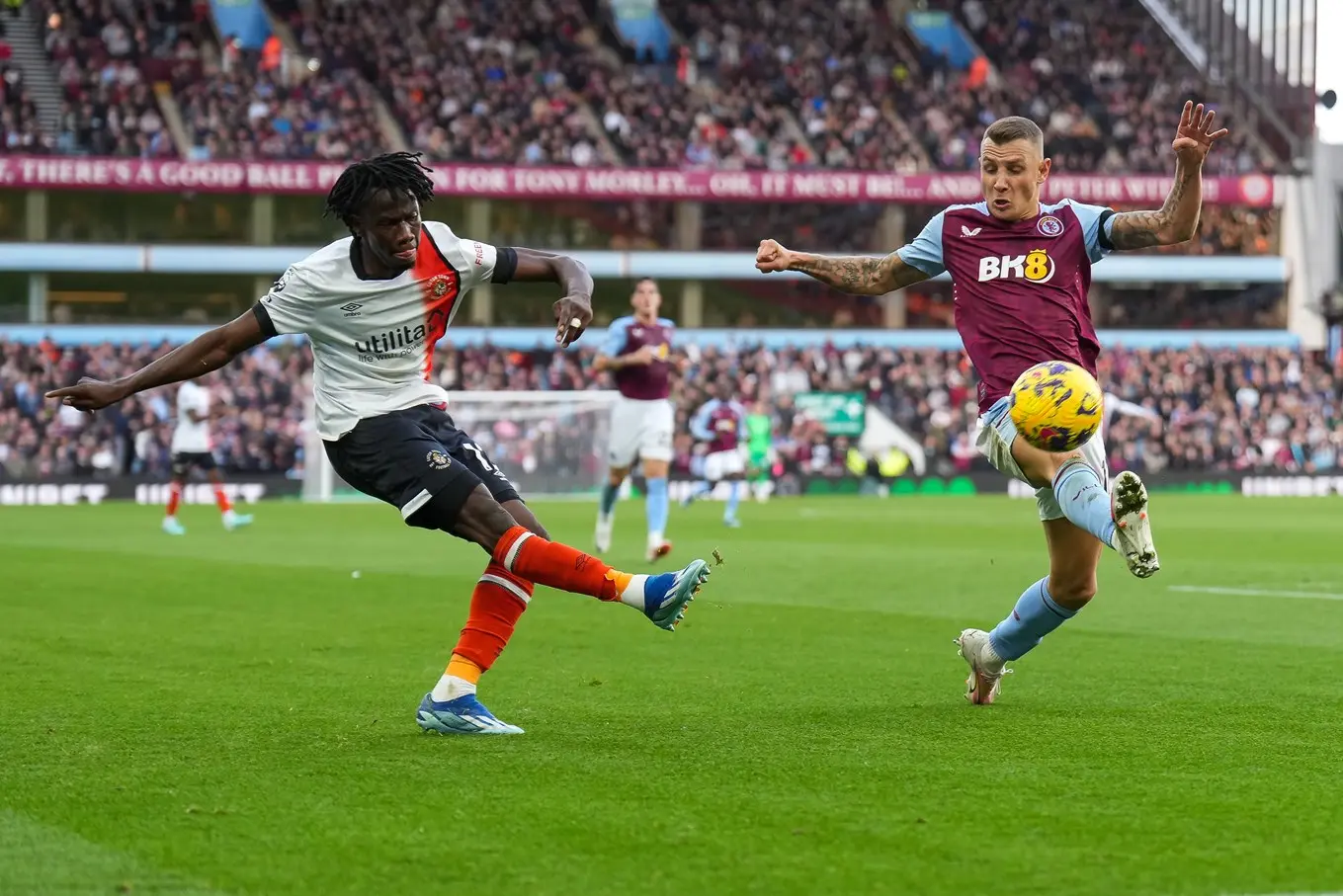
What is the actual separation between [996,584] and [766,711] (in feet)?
24.5

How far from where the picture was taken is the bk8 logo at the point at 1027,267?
7316mm

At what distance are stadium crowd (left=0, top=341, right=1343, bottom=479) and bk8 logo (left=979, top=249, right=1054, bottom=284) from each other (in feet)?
88.6

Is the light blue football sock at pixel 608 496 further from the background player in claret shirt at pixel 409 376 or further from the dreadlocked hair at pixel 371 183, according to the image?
the dreadlocked hair at pixel 371 183

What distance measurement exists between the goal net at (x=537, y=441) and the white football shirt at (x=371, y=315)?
2697cm

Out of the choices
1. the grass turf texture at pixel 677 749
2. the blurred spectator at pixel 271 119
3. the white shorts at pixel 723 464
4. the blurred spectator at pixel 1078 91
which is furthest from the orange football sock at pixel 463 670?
the blurred spectator at pixel 1078 91

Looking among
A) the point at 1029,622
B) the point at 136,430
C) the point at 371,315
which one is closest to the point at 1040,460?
the point at 1029,622

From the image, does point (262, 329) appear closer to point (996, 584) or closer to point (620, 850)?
point (620, 850)

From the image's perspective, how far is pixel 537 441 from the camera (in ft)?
112

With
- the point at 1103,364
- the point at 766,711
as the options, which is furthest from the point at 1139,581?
the point at 1103,364

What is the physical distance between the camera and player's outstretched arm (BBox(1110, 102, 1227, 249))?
22.3 feet

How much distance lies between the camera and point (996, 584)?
47.3 feet

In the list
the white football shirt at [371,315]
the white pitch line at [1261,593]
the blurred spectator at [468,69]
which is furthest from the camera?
the blurred spectator at [468,69]

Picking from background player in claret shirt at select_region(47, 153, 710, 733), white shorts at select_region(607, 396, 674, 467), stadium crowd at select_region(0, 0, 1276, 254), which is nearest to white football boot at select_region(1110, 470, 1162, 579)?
background player in claret shirt at select_region(47, 153, 710, 733)

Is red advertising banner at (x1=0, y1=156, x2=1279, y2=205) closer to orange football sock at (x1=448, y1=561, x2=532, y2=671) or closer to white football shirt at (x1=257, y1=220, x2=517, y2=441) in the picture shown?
white football shirt at (x1=257, y1=220, x2=517, y2=441)
